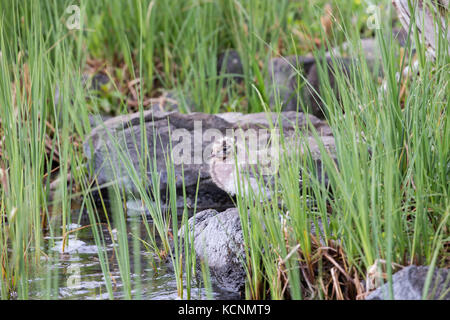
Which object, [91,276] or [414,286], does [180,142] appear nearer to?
[91,276]

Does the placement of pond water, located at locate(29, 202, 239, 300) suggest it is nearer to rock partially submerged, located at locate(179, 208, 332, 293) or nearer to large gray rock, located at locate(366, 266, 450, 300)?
rock partially submerged, located at locate(179, 208, 332, 293)

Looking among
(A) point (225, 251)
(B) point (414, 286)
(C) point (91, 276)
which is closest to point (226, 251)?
(A) point (225, 251)

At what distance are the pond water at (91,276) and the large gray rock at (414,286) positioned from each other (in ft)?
2.24

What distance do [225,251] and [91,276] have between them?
559 millimetres

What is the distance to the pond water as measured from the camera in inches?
86.5

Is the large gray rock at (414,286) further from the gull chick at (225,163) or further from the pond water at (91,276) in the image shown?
the gull chick at (225,163)

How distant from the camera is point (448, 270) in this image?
1815mm

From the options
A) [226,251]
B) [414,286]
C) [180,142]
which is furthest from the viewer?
[180,142]

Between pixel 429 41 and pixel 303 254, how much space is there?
1.36 metres

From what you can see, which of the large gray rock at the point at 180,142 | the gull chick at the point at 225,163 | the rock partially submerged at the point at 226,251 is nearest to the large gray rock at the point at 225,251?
the rock partially submerged at the point at 226,251

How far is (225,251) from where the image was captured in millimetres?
2355

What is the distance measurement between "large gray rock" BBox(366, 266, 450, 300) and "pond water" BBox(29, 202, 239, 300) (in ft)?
2.24

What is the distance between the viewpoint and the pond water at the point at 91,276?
2197 mm
